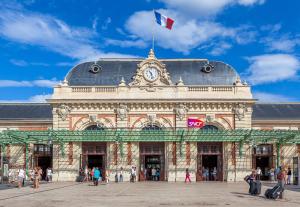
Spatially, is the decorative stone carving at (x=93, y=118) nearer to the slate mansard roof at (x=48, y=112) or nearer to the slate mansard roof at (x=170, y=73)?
the slate mansard roof at (x=170, y=73)

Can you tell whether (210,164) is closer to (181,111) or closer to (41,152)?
(181,111)

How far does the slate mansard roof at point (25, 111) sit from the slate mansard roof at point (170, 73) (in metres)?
7.59

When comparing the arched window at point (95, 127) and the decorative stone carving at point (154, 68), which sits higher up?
the decorative stone carving at point (154, 68)

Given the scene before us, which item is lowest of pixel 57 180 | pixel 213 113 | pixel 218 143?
pixel 57 180

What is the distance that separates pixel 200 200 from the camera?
2094cm

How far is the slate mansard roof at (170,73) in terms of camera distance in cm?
4212

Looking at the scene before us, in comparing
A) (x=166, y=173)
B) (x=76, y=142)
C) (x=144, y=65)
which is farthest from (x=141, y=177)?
(x=144, y=65)

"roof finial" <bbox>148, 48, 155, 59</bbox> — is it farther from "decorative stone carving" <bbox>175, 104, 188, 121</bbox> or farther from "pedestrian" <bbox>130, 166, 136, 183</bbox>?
"pedestrian" <bbox>130, 166, 136, 183</bbox>

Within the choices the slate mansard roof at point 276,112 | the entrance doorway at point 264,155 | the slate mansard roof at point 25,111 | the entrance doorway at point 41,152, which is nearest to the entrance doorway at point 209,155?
Answer: the entrance doorway at point 264,155

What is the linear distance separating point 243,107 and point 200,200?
66.9 feet

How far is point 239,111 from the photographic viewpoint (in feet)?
132

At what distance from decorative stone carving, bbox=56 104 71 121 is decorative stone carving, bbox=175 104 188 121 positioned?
8885mm

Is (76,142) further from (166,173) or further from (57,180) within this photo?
(166,173)

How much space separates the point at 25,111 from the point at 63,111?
34.3ft
